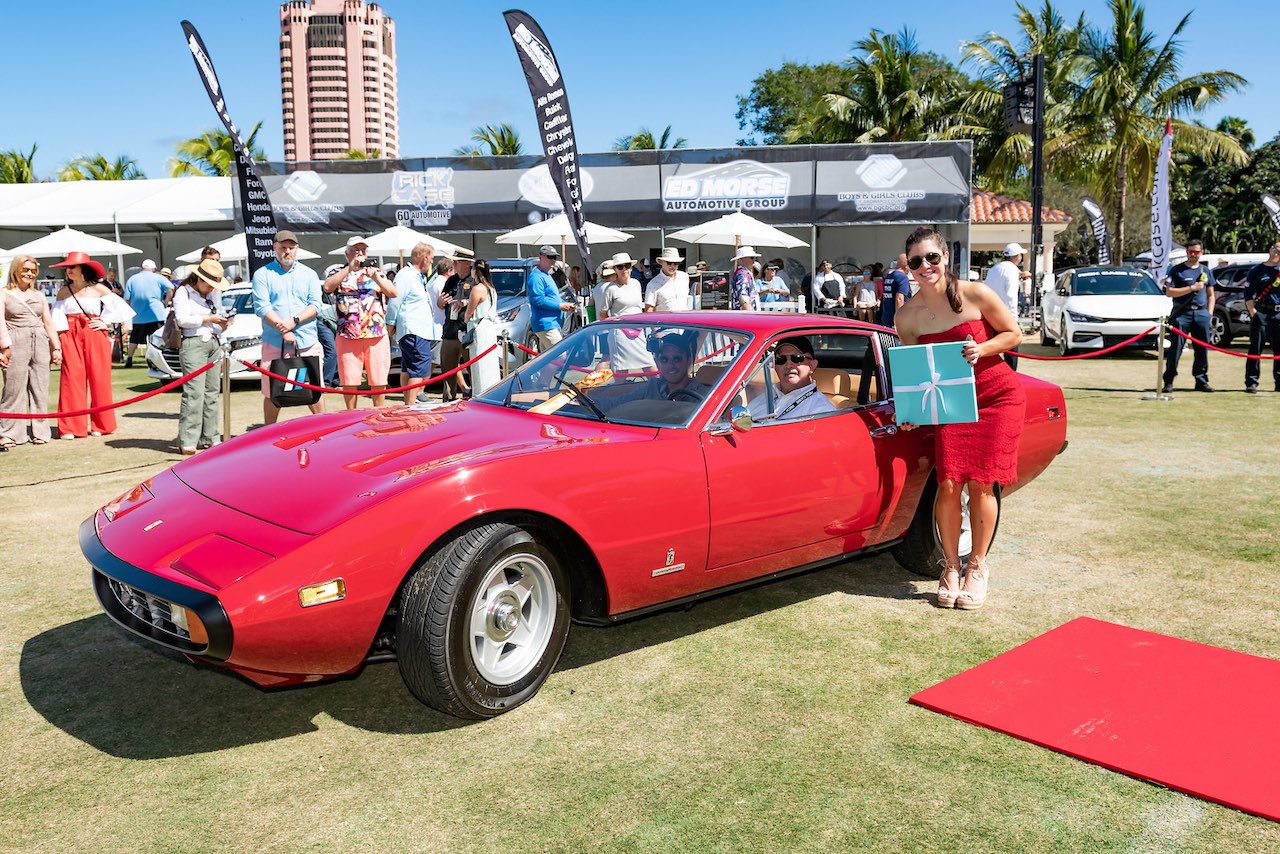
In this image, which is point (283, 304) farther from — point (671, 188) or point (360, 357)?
point (671, 188)

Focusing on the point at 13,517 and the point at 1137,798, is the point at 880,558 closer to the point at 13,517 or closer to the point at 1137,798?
the point at 1137,798

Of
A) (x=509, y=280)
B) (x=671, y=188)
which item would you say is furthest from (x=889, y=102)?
(x=509, y=280)

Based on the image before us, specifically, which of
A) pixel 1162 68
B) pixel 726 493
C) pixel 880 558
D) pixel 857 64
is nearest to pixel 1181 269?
pixel 880 558

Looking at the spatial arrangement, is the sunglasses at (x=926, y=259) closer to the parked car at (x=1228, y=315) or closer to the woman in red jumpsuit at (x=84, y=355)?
the woman in red jumpsuit at (x=84, y=355)

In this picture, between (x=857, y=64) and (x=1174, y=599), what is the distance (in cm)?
3780

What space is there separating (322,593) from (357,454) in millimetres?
813

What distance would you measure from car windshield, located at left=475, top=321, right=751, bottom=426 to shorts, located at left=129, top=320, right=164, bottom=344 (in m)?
15.2

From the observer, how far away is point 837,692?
3939 mm

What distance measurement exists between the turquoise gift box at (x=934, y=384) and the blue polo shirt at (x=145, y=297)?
52.9 ft

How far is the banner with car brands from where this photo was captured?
21.3m

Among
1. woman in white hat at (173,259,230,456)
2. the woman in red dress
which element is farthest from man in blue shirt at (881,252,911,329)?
the woman in red dress

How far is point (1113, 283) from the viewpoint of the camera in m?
18.6

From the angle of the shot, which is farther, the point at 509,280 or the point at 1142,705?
the point at 509,280

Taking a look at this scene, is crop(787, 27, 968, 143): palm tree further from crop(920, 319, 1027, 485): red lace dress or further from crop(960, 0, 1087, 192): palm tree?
crop(920, 319, 1027, 485): red lace dress
